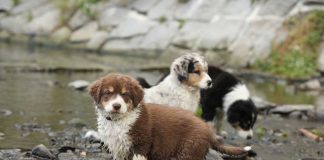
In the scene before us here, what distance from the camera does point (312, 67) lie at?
73.3 feet

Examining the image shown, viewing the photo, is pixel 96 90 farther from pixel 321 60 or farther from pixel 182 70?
pixel 321 60

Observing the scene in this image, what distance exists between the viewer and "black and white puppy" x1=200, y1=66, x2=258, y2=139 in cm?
1163

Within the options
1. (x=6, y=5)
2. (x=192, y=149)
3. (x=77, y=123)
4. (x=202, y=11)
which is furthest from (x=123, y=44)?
(x=192, y=149)

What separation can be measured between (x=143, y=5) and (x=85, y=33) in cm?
286

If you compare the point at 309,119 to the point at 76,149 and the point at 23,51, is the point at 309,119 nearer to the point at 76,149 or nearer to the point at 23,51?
the point at 76,149

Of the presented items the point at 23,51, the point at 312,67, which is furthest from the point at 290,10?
the point at 23,51

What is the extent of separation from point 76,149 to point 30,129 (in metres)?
1.85

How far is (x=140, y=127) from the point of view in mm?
7422

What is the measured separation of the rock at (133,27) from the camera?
1105 inches

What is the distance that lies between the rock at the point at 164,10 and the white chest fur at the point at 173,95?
1823 cm

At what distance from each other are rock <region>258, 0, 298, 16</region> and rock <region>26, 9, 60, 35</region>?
33.0 feet

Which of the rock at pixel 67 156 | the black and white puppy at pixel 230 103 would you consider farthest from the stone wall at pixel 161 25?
the rock at pixel 67 156

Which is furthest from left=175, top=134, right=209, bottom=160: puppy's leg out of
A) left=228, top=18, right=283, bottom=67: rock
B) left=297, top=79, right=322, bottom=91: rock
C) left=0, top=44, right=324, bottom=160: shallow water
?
left=228, top=18, right=283, bottom=67: rock

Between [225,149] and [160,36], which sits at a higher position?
[225,149]
